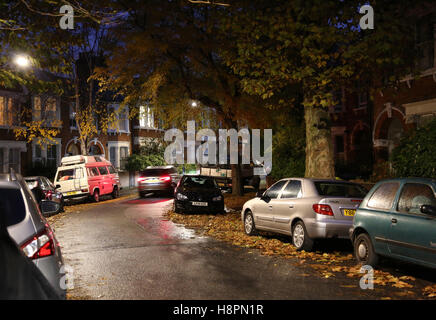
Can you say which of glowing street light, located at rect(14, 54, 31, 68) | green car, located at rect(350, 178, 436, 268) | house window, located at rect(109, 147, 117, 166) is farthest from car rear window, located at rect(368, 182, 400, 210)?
house window, located at rect(109, 147, 117, 166)

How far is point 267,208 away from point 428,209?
5462 mm

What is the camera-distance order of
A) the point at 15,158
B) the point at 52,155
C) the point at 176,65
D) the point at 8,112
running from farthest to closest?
the point at 52,155 → the point at 15,158 → the point at 8,112 → the point at 176,65

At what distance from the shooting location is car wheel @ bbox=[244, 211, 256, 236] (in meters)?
13.2

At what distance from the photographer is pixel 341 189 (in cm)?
1161

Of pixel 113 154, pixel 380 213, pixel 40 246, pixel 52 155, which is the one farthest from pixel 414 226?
pixel 113 154

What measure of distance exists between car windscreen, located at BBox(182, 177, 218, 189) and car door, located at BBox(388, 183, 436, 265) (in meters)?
12.2

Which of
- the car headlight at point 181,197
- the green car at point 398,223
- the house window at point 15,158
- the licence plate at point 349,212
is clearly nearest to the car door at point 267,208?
the licence plate at point 349,212

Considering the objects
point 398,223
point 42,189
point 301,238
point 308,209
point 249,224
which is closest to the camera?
point 398,223

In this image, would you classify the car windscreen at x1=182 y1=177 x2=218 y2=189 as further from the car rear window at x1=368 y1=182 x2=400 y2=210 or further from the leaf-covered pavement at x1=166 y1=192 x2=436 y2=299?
the car rear window at x1=368 y1=182 x2=400 y2=210

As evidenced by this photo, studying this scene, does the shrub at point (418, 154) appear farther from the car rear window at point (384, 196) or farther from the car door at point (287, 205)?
the car rear window at point (384, 196)

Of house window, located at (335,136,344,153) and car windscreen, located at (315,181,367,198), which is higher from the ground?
house window, located at (335,136,344,153)

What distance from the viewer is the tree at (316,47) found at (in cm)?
1208

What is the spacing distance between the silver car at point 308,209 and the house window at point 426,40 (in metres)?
10.9

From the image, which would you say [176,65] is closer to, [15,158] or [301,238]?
[301,238]
